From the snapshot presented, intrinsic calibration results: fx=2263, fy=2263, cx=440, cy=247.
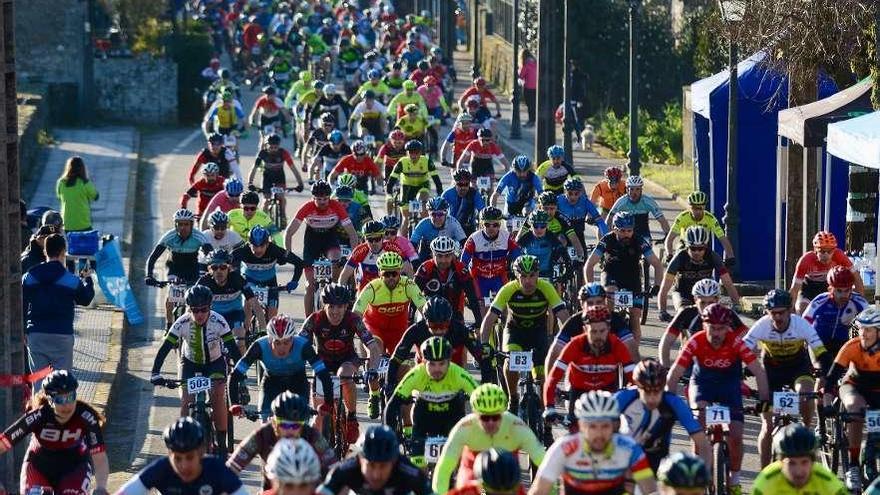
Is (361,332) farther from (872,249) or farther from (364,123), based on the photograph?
(364,123)

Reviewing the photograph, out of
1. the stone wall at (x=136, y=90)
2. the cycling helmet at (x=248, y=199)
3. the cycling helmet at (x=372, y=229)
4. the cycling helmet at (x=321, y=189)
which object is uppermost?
the stone wall at (x=136, y=90)

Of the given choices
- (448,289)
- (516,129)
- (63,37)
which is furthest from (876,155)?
(63,37)

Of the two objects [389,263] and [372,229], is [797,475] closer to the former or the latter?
[389,263]

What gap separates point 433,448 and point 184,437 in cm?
270

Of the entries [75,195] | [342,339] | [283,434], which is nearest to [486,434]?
[283,434]

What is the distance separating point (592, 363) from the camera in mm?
16125

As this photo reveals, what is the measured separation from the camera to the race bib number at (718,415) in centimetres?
1533

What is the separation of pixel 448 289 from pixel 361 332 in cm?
267

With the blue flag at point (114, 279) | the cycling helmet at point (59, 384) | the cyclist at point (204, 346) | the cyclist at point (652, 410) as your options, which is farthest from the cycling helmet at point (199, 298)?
the blue flag at point (114, 279)

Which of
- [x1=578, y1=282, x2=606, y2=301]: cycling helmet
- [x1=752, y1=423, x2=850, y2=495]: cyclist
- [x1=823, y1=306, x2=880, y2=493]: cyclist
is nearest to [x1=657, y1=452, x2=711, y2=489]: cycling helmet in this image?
[x1=752, y1=423, x2=850, y2=495]: cyclist

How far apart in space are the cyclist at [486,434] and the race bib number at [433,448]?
930 mm

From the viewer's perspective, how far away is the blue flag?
2483 centimetres

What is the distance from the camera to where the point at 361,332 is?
1759 centimetres

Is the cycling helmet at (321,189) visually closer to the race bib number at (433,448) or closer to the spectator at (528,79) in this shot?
the race bib number at (433,448)
